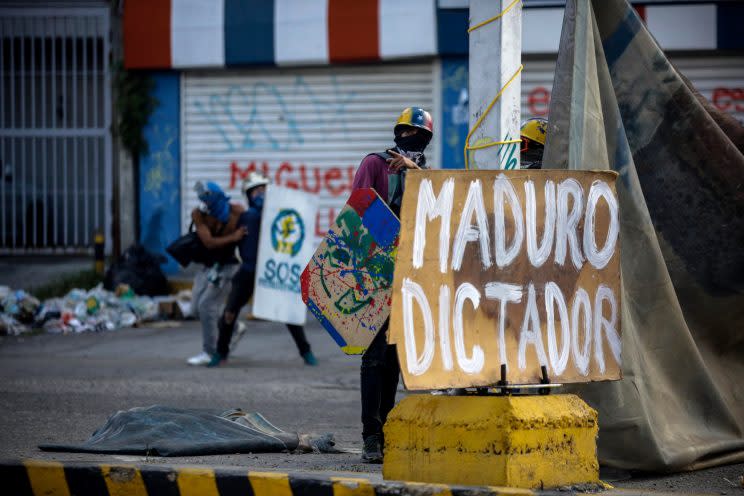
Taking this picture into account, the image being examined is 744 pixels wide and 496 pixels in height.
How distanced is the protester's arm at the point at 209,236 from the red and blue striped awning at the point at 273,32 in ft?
16.0

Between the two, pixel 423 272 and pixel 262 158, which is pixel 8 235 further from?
pixel 423 272

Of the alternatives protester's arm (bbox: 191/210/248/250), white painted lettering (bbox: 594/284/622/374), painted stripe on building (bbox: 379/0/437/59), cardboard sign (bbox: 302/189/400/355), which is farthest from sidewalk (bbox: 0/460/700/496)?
painted stripe on building (bbox: 379/0/437/59)

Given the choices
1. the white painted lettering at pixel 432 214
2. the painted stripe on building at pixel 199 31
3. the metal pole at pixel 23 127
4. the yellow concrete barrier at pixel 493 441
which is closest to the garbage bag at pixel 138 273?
the metal pole at pixel 23 127

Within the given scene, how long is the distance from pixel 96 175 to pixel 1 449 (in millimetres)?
10424

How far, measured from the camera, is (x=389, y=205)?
593 centimetres

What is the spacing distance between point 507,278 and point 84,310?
9.64 meters

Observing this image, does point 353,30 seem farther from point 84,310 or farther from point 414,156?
point 414,156

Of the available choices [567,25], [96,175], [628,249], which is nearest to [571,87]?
[567,25]

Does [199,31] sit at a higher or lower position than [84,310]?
higher

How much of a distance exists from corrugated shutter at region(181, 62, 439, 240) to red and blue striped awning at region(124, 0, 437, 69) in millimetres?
343

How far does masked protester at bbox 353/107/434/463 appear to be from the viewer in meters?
5.72

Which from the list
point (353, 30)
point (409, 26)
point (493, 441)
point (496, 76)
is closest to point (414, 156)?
point (496, 76)

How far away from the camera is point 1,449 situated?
594 cm

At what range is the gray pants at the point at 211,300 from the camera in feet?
34.3
